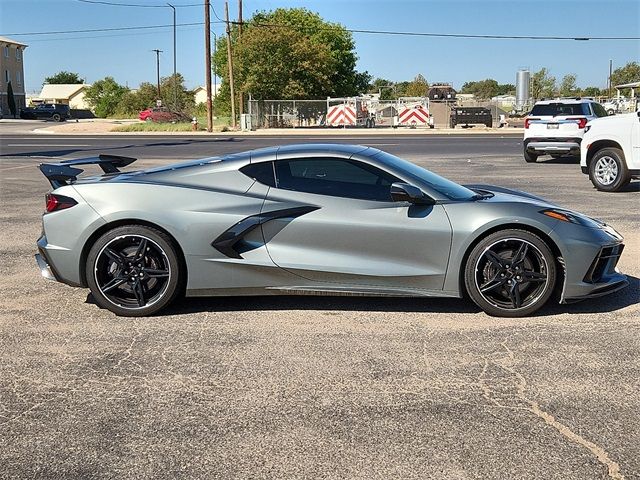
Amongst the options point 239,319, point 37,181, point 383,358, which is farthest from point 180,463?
point 37,181

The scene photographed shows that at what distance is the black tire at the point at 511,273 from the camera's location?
536 cm

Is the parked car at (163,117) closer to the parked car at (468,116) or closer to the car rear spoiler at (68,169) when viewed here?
the parked car at (468,116)

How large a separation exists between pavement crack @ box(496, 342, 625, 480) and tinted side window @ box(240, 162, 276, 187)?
2265mm

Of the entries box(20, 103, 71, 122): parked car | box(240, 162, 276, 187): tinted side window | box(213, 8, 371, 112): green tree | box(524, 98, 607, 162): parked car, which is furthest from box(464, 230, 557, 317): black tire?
box(20, 103, 71, 122): parked car

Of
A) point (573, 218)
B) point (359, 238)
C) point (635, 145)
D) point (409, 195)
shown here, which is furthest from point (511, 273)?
point (635, 145)

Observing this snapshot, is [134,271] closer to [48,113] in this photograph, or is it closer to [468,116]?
[468,116]

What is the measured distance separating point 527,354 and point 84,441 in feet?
9.19

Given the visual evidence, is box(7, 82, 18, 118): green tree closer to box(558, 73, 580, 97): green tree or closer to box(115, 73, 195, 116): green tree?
box(115, 73, 195, 116): green tree

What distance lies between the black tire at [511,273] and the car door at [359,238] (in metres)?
0.26

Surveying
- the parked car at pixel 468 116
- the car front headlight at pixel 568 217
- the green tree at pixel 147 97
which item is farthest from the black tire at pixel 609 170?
the green tree at pixel 147 97

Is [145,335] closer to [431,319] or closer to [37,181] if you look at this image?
[431,319]

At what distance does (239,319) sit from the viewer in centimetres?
554

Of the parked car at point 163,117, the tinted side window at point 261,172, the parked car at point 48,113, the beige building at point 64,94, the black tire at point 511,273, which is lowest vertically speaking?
the black tire at point 511,273

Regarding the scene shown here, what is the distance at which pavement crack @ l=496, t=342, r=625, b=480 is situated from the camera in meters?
3.24
